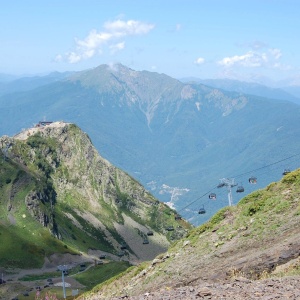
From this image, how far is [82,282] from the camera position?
14925 centimetres

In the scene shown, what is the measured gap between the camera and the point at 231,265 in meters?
31.9

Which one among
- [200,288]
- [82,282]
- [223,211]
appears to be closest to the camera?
[200,288]

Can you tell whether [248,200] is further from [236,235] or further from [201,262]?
[201,262]

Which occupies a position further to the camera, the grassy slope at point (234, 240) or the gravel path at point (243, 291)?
the grassy slope at point (234, 240)

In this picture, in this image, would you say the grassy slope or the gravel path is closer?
the gravel path

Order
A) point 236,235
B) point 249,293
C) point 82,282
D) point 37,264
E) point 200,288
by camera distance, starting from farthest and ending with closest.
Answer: point 37,264 → point 82,282 → point 236,235 → point 200,288 → point 249,293

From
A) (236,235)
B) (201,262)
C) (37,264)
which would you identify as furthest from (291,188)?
(37,264)

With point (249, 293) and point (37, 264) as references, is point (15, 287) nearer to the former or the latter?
point (37, 264)

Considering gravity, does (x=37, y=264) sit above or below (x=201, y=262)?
below

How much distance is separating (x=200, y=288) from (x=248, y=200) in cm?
2483

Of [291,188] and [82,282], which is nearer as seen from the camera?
[291,188]

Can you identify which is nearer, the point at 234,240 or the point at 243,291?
the point at 243,291

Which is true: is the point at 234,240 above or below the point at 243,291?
below

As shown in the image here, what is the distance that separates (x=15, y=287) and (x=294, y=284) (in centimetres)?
12834
